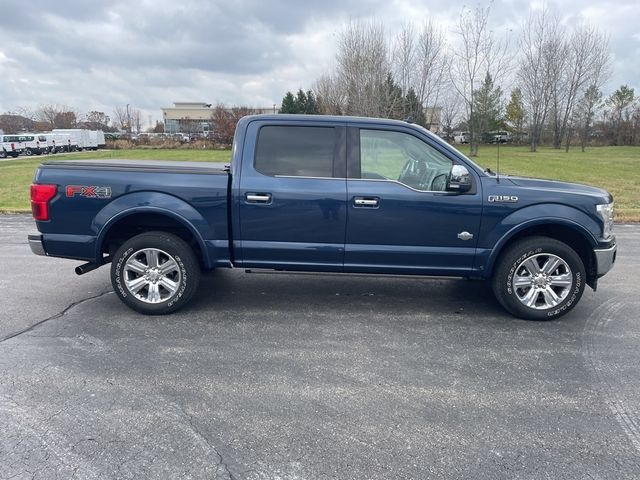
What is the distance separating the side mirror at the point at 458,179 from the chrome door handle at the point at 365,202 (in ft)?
2.35

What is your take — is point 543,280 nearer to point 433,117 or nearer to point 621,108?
point 433,117

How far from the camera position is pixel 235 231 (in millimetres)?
4453

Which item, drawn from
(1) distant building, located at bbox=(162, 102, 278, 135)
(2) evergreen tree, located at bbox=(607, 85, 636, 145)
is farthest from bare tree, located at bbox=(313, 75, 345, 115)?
(1) distant building, located at bbox=(162, 102, 278, 135)

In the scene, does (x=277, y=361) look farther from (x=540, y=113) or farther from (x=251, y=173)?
(x=540, y=113)

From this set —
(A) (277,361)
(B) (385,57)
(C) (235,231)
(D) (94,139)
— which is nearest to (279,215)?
(C) (235,231)

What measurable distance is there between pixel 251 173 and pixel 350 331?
1804 millimetres

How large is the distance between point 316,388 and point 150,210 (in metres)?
2.39

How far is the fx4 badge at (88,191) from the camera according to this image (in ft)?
14.3

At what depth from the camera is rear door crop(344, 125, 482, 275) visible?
14.2 feet

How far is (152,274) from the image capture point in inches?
178

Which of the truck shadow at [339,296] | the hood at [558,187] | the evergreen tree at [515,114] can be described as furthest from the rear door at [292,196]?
the evergreen tree at [515,114]

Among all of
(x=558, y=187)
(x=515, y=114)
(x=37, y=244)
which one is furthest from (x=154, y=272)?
(x=515, y=114)

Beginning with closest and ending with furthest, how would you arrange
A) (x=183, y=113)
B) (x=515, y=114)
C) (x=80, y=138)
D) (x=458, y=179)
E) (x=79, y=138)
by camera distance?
1. (x=458, y=179)
2. (x=79, y=138)
3. (x=80, y=138)
4. (x=515, y=114)
5. (x=183, y=113)

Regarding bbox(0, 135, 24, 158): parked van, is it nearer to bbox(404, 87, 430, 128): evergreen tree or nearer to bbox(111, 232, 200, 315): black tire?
bbox(404, 87, 430, 128): evergreen tree
